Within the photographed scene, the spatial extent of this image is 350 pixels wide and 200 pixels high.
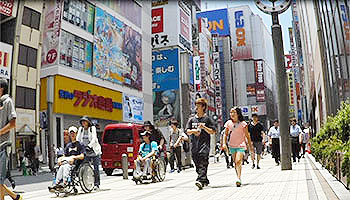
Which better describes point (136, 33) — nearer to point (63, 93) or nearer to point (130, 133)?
point (63, 93)

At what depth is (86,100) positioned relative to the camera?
31.5 m

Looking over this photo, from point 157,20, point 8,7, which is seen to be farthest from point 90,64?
point 157,20

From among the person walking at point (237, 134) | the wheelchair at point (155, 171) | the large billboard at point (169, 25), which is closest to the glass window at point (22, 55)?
the wheelchair at point (155, 171)

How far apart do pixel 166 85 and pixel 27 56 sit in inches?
1206

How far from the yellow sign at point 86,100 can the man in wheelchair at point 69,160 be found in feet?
63.3

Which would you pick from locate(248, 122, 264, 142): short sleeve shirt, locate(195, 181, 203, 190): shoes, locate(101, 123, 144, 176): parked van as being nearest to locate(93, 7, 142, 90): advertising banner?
locate(101, 123, 144, 176): parked van

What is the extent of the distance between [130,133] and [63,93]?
14857mm

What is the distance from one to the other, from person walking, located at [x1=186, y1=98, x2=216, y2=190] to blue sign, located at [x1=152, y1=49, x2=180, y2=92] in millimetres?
47772

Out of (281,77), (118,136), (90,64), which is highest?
(90,64)

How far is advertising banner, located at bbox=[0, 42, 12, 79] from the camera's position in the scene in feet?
78.7

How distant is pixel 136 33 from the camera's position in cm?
4241

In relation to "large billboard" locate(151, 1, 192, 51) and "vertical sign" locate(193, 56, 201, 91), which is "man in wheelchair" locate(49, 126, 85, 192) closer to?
"large billboard" locate(151, 1, 192, 51)

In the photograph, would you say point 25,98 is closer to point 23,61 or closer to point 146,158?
point 23,61

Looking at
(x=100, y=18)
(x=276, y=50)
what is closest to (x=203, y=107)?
(x=276, y=50)
